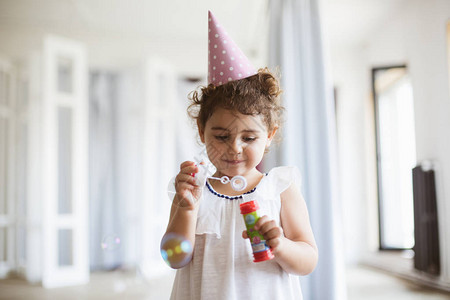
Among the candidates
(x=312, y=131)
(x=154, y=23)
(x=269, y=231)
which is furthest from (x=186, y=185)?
(x=154, y=23)

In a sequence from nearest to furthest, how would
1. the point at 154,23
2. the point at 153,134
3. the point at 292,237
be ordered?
the point at 292,237 < the point at 154,23 < the point at 153,134

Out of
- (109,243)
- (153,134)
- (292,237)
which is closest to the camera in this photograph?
(292,237)

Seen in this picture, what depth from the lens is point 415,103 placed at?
78.3 inches

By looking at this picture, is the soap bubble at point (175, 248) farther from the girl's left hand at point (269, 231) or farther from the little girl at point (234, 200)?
the girl's left hand at point (269, 231)

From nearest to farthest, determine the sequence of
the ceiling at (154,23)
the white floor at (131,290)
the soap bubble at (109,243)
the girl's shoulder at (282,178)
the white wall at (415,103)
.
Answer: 1. the girl's shoulder at (282,178)
2. the soap bubble at (109,243)
3. the ceiling at (154,23)
4. the white floor at (131,290)
5. the white wall at (415,103)

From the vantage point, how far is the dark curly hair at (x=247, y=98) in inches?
22.5

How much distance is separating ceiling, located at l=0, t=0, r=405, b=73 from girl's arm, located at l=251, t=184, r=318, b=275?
0.67 metres

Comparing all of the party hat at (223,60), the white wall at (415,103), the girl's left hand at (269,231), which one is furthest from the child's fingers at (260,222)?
the white wall at (415,103)

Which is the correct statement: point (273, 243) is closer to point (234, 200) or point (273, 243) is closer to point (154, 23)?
point (234, 200)

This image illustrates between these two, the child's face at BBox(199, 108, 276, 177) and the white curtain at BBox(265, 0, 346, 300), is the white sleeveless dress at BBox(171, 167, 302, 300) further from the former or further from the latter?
the white curtain at BBox(265, 0, 346, 300)

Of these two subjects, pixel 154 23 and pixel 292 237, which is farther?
pixel 154 23

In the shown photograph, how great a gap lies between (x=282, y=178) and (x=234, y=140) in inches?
5.2

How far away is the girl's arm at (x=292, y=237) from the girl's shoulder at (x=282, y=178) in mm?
13

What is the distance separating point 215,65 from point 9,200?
2.32m
